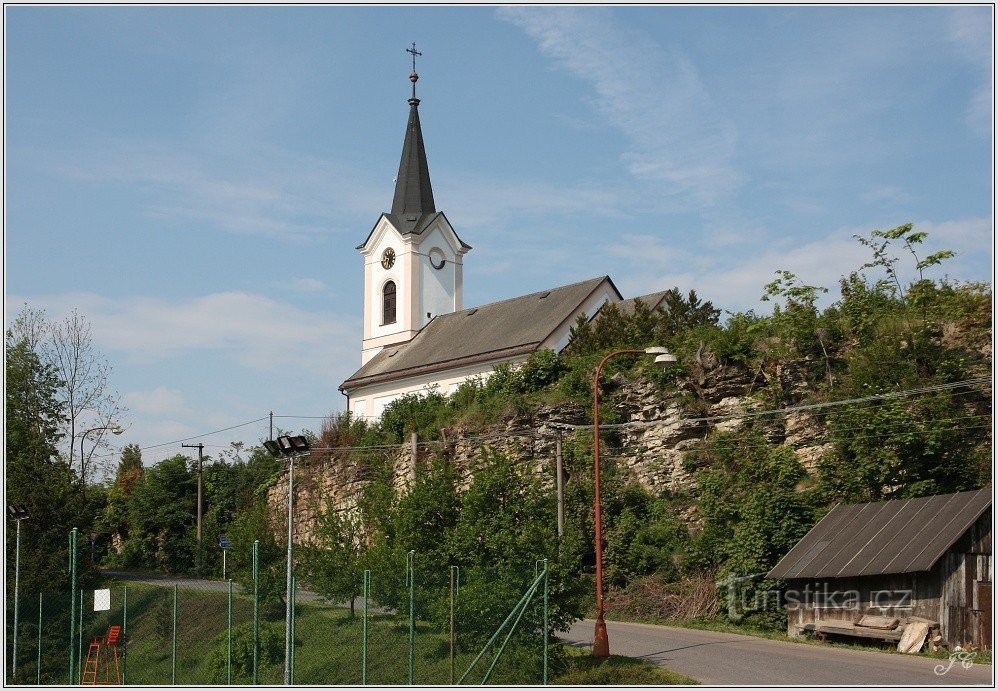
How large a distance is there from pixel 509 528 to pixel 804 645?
22.5ft

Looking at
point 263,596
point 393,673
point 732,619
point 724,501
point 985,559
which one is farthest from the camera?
point 724,501

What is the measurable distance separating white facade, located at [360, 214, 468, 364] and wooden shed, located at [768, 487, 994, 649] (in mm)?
40448

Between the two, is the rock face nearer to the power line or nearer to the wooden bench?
the power line

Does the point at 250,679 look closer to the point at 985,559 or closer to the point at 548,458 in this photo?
the point at 985,559

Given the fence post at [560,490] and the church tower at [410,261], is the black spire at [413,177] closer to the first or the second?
the church tower at [410,261]

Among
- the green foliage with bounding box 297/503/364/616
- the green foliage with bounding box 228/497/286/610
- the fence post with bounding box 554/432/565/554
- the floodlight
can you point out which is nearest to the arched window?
the green foliage with bounding box 228/497/286/610

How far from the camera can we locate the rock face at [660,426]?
3147cm

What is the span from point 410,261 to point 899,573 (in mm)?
45951

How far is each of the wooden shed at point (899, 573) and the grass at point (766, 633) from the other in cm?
27

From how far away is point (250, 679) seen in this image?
20.1 meters

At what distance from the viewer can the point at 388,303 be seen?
2628 inches

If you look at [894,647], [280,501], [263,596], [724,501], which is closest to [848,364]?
[724,501]

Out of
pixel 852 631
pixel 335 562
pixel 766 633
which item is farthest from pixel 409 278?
pixel 852 631
